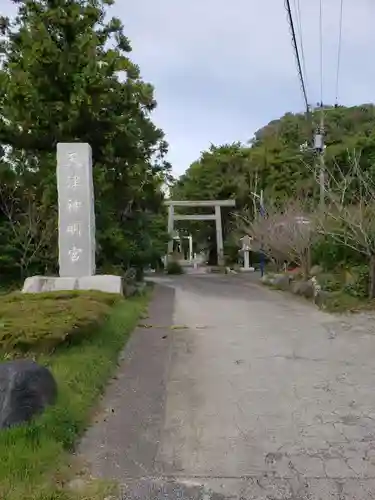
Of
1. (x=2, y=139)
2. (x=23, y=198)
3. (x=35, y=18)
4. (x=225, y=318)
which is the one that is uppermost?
(x=35, y=18)

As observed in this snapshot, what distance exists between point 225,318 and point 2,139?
9.55 meters

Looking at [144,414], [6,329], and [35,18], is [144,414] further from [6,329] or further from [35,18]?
[35,18]

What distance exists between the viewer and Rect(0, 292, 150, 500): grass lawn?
3336 mm

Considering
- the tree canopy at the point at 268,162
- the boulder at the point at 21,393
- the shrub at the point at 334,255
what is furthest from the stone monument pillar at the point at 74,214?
the tree canopy at the point at 268,162

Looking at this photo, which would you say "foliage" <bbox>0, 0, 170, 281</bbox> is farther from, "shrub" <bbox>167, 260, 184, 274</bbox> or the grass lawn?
"shrub" <bbox>167, 260, 184, 274</bbox>

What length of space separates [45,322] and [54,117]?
11.3 meters

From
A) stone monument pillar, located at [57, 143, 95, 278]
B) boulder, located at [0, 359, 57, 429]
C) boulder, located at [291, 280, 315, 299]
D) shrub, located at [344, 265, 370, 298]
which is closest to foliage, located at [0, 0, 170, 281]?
stone monument pillar, located at [57, 143, 95, 278]

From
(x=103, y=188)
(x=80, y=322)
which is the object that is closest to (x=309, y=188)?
(x=103, y=188)

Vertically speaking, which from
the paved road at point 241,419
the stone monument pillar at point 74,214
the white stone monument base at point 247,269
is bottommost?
the white stone monument base at point 247,269

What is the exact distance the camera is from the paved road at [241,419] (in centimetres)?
350

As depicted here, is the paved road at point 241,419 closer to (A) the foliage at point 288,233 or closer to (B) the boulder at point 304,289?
(B) the boulder at point 304,289

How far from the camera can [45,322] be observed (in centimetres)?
604

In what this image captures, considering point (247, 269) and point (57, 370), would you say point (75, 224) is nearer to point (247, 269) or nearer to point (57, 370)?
point (57, 370)

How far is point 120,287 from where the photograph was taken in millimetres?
12656
